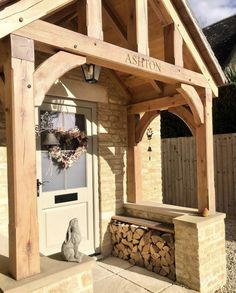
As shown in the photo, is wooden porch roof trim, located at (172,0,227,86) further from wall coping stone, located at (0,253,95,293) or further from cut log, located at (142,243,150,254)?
wall coping stone, located at (0,253,95,293)

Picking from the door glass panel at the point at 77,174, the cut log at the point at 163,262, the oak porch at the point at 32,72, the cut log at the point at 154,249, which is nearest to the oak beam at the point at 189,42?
the oak porch at the point at 32,72

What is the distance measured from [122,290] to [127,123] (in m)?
3.01

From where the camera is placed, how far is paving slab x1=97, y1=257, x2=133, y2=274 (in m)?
4.70

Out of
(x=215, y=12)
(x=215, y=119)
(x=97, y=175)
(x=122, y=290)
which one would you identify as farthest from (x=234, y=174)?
(x=215, y=12)

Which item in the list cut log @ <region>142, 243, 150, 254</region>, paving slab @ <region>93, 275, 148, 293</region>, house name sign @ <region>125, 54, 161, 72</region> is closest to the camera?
house name sign @ <region>125, 54, 161, 72</region>

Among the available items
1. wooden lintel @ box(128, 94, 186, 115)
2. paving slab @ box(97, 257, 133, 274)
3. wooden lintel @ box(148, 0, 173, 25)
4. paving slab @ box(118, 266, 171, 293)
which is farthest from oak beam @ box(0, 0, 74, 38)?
paving slab @ box(97, 257, 133, 274)

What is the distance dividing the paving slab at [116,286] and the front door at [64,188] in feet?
2.89

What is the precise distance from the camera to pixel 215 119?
27.7ft

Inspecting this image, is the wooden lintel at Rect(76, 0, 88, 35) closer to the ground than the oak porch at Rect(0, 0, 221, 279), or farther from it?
farther from it

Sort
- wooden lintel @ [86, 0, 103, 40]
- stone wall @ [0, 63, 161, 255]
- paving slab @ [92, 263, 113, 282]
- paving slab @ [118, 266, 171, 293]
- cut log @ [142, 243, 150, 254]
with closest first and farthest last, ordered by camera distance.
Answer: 1. wooden lintel @ [86, 0, 103, 40]
2. paving slab @ [118, 266, 171, 293]
3. paving slab @ [92, 263, 113, 282]
4. cut log @ [142, 243, 150, 254]
5. stone wall @ [0, 63, 161, 255]

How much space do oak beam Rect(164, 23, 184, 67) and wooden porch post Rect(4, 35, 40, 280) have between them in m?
2.17

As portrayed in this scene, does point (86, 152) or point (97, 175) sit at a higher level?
point (86, 152)

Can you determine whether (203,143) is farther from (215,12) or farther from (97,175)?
(215,12)

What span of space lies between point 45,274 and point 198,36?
→ 369 cm
